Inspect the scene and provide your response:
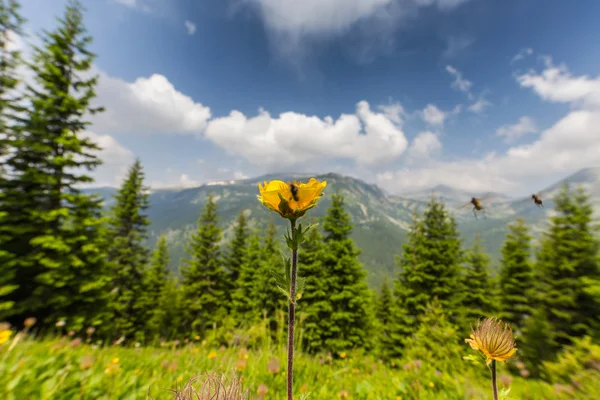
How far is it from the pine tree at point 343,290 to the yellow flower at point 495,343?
691 inches

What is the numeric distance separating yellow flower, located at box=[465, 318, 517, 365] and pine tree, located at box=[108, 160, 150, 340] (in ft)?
79.6

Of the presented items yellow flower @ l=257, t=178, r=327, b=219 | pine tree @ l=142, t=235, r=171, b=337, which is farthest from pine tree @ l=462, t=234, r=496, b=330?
pine tree @ l=142, t=235, r=171, b=337

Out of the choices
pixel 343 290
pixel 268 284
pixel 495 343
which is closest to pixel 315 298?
pixel 343 290

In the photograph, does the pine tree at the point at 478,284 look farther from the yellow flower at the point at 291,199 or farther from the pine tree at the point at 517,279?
the yellow flower at the point at 291,199

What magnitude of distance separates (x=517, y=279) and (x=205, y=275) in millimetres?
27875

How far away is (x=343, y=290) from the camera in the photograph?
18297mm

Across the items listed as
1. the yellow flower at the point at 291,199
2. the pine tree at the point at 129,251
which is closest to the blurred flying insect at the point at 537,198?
the yellow flower at the point at 291,199

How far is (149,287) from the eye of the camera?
83.1ft

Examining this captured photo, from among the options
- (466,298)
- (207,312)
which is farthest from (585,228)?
(207,312)

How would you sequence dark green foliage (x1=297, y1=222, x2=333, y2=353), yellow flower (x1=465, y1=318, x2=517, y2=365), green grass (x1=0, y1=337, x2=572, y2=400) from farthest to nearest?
dark green foliage (x1=297, y1=222, x2=333, y2=353)
green grass (x1=0, y1=337, x2=572, y2=400)
yellow flower (x1=465, y1=318, x2=517, y2=365)

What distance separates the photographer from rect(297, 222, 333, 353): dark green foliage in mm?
17500

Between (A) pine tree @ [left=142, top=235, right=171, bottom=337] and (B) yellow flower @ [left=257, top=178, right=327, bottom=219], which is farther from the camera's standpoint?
(A) pine tree @ [left=142, top=235, right=171, bottom=337]

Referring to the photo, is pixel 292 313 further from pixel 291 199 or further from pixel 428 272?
pixel 428 272

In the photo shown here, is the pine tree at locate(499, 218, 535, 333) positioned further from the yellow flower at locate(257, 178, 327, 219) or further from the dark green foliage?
the yellow flower at locate(257, 178, 327, 219)
